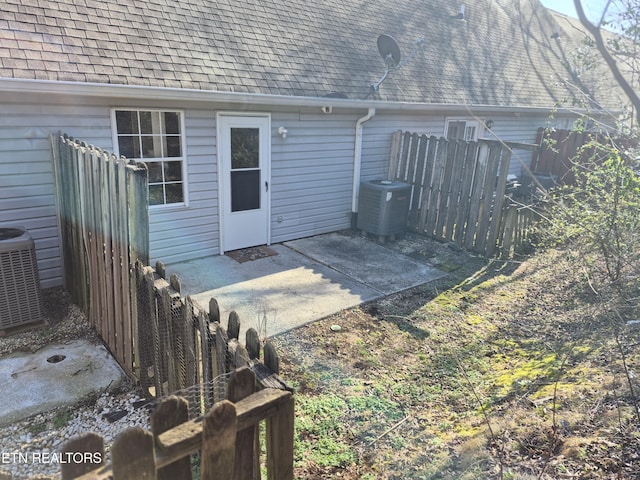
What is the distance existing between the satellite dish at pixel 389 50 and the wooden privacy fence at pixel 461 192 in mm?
1598

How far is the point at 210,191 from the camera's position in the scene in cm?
687

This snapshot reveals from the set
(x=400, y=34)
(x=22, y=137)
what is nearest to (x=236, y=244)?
(x=22, y=137)

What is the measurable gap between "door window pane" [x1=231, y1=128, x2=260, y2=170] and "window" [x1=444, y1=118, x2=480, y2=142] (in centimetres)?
536

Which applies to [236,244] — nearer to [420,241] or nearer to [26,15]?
[420,241]

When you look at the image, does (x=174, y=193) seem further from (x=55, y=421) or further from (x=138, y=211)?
(x=55, y=421)

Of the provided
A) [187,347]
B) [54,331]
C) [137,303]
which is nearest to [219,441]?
[187,347]

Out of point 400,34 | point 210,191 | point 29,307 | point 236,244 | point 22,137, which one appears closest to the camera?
point 29,307

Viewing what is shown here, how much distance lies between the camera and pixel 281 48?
7855 millimetres

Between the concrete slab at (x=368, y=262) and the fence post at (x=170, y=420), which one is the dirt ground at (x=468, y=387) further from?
the fence post at (x=170, y=420)

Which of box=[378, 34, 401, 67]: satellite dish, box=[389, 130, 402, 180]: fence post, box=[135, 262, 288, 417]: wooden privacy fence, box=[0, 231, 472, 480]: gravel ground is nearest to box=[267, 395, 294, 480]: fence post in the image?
box=[135, 262, 288, 417]: wooden privacy fence

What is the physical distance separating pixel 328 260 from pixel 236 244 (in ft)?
5.29

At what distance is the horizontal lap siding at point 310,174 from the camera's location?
7.62 metres

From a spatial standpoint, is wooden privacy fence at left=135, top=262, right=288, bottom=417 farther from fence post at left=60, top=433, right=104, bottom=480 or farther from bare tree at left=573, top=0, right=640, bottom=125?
bare tree at left=573, top=0, right=640, bottom=125

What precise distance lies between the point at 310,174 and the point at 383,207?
150cm
